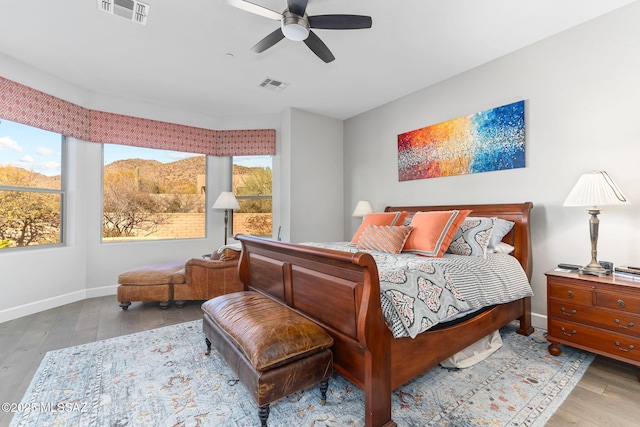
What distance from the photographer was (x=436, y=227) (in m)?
2.66

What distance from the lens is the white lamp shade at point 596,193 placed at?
2076 mm

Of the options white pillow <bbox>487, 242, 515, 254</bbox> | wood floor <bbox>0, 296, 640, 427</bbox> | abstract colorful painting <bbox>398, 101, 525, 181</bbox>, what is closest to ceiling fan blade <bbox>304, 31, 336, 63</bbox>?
abstract colorful painting <bbox>398, 101, 525, 181</bbox>

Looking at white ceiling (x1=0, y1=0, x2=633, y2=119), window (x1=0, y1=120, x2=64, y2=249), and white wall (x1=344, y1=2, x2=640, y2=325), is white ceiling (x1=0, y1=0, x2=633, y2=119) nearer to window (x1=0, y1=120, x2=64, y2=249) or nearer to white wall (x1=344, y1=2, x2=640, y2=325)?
white wall (x1=344, y1=2, x2=640, y2=325)

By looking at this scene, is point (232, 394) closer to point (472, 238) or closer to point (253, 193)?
point (472, 238)

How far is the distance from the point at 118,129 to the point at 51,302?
2.37m

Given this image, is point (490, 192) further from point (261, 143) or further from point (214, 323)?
point (261, 143)

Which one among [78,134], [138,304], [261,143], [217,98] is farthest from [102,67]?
[138,304]

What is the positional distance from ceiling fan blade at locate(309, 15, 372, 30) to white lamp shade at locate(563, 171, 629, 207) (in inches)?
80.6

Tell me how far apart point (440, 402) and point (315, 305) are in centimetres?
93

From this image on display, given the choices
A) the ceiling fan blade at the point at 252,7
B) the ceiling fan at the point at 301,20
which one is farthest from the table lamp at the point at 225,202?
the ceiling fan blade at the point at 252,7

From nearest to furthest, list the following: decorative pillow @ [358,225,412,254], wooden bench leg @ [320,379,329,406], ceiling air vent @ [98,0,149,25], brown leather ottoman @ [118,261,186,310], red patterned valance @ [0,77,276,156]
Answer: wooden bench leg @ [320,379,329,406] < ceiling air vent @ [98,0,149,25] < decorative pillow @ [358,225,412,254] < red patterned valance @ [0,77,276,156] < brown leather ottoman @ [118,261,186,310]

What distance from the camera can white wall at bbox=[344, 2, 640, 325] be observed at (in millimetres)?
2314

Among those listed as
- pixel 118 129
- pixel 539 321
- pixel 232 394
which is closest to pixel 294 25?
pixel 232 394

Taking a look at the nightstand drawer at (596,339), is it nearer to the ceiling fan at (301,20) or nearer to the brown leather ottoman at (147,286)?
the ceiling fan at (301,20)
